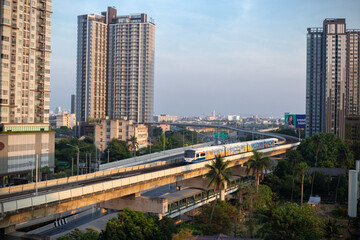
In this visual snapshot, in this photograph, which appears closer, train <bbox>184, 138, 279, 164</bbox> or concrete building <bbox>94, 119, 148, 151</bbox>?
train <bbox>184, 138, 279, 164</bbox>

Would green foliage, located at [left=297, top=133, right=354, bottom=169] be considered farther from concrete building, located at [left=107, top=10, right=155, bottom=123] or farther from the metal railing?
concrete building, located at [left=107, top=10, right=155, bottom=123]

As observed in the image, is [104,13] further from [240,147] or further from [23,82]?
[240,147]

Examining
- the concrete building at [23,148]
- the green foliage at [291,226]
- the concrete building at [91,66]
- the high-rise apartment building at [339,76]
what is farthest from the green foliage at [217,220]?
the concrete building at [91,66]

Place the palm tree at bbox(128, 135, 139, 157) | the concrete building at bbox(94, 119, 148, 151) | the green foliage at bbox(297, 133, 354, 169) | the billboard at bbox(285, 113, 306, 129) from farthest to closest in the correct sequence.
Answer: the billboard at bbox(285, 113, 306, 129), the concrete building at bbox(94, 119, 148, 151), the palm tree at bbox(128, 135, 139, 157), the green foliage at bbox(297, 133, 354, 169)

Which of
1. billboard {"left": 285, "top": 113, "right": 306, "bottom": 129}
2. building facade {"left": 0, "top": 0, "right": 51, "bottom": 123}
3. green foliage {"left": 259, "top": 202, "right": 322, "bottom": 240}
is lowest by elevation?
green foliage {"left": 259, "top": 202, "right": 322, "bottom": 240}

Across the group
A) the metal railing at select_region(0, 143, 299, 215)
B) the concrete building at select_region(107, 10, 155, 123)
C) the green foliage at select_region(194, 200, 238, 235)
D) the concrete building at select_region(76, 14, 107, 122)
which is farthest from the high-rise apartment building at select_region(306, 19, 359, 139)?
the metal railing at select_region(0, 143, 299, 215)

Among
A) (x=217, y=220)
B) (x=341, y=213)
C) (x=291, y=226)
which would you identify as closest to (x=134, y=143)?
(x=217, y=220)

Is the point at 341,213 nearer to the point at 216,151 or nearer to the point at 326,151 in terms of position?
the point at 216,151
